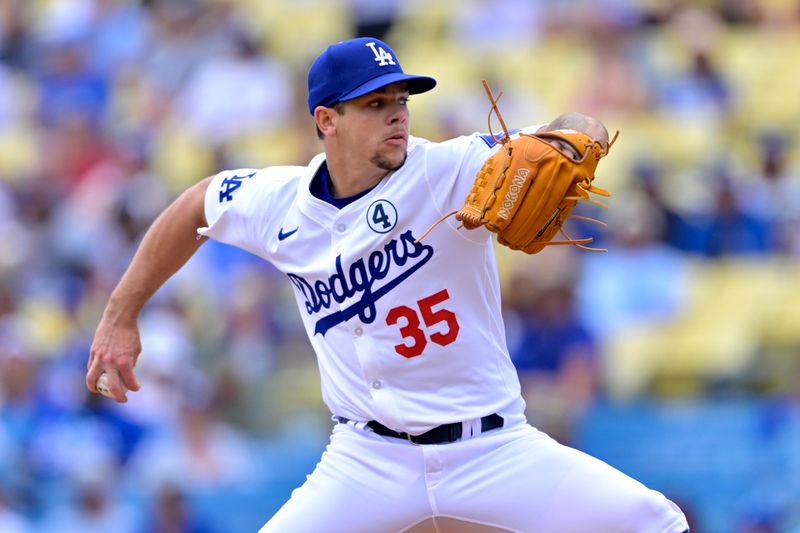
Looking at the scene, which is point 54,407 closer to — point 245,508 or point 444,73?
point 245,508

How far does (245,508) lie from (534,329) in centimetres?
198

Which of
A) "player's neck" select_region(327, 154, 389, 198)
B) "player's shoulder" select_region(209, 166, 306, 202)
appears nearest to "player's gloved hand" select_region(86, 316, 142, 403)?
"player's shoulder" select_region(209, 166, 306, 202)

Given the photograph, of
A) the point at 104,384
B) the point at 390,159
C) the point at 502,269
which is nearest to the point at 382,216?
the point at 390,159

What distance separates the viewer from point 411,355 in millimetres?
3916

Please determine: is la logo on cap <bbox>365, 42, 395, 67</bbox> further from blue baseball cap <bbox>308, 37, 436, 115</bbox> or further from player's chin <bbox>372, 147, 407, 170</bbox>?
player's chin <bbox>372, 147, 407, 170</bbox>

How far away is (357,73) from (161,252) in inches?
36.7

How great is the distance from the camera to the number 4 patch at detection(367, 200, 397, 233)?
3.92m

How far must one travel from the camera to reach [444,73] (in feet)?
32.7

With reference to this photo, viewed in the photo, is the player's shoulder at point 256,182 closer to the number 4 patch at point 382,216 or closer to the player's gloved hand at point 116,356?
the number 4 patch at point 382,216

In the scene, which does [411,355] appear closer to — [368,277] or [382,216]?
[368,277]

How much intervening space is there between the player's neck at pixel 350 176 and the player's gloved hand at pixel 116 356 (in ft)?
2.74

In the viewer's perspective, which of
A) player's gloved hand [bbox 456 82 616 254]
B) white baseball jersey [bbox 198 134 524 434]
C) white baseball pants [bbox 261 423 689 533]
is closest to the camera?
player's gloved hand [bbox 456 82 616 254]

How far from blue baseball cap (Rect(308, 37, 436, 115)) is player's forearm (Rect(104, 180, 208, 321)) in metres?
0.58

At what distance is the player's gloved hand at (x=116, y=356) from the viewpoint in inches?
166
